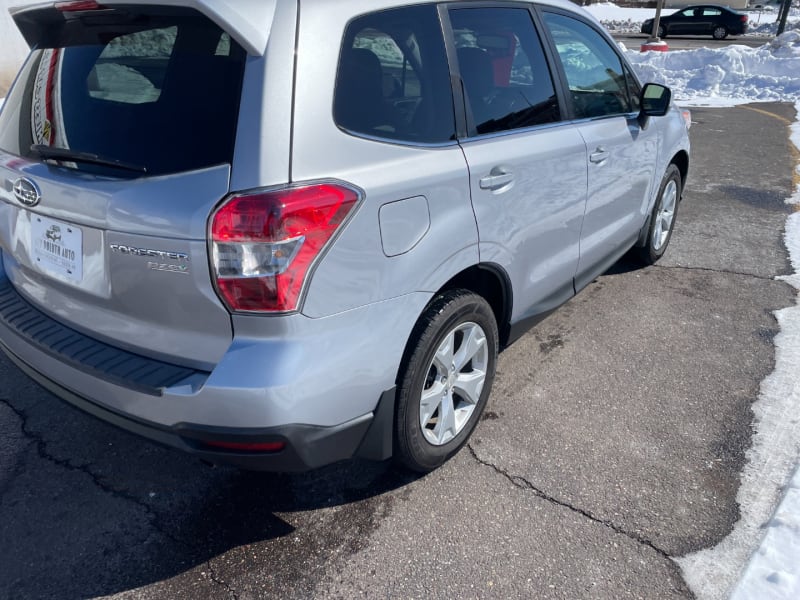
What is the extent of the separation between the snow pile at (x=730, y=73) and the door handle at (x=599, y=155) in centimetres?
1190

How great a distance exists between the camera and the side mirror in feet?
12.7

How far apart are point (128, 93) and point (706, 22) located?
37.9 meters

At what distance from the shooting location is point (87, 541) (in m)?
2.42

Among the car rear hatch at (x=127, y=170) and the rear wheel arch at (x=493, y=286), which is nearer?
the car rear hatch at (x=127, y=170)

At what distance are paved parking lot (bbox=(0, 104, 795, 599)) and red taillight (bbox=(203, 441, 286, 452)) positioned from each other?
55cm

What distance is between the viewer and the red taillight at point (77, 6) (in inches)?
84.7

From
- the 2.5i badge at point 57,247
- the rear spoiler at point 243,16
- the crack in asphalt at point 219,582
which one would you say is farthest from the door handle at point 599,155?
the crack in asphalt at point 219,582

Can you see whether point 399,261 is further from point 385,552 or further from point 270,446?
point 385,552

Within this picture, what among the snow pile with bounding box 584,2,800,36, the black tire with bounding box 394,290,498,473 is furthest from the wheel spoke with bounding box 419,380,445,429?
the snow pile with bounding box 584,2,800,36

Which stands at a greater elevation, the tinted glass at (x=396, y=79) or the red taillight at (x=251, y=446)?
the tinted glass at (x=396, y=79)

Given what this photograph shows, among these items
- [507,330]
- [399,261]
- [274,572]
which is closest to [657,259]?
[507,330]

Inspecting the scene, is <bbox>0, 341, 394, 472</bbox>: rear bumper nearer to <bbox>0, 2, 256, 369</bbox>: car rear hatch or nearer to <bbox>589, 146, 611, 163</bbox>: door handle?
<bbox>0, 2, 256, 369</bbox>: car rear hatch

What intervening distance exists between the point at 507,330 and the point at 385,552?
117cm

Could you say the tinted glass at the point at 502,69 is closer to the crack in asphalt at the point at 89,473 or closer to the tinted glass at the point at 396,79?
the tinted glass at the point at 396,79
